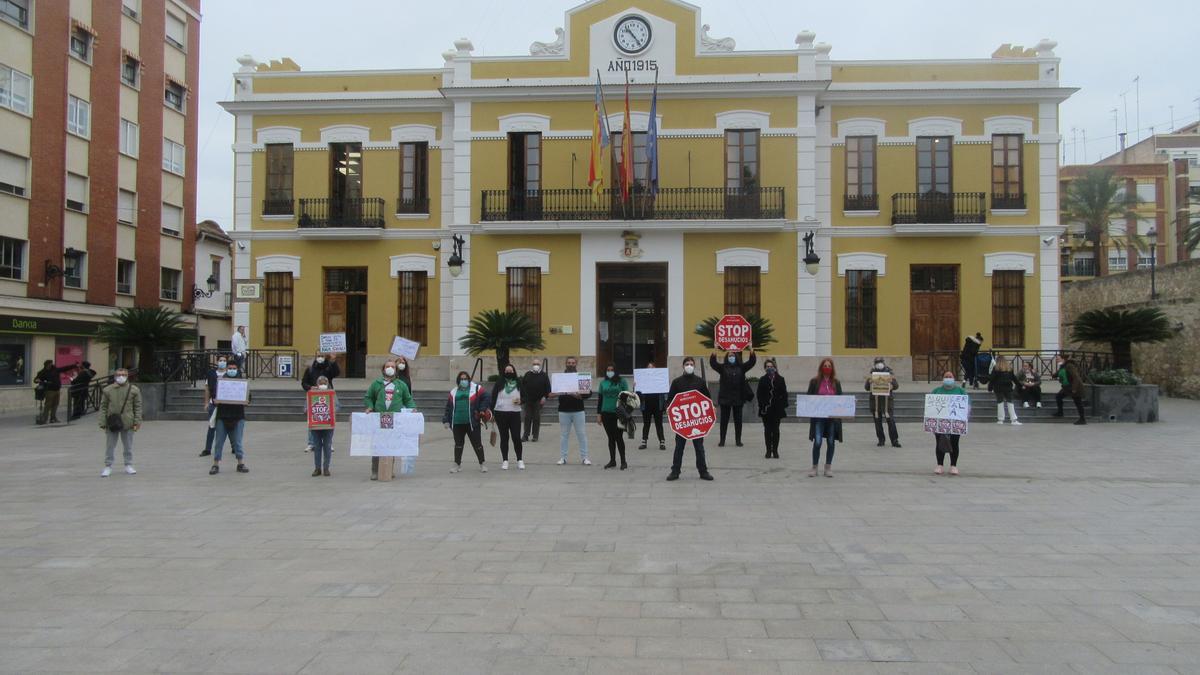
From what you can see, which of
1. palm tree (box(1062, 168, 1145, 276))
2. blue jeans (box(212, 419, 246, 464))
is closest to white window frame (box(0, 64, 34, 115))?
blue jeans (box(212, 419, 246, 464))

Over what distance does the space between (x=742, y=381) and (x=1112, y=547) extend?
7398 millimetres

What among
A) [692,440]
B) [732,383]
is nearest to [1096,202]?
[732,383]

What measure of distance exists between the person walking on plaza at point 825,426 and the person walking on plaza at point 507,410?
4.37m

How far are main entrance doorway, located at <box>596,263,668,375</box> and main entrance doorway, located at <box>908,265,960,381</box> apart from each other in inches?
300

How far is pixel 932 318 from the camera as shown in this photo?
23.7m

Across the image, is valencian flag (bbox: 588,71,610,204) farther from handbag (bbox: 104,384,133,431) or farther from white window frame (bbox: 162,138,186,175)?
white window frame (bbox: 162,138,186,175)

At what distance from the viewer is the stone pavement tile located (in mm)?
4719

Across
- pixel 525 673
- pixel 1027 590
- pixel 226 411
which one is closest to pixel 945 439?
pixel 1027 590

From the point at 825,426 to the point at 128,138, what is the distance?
97.6 feet

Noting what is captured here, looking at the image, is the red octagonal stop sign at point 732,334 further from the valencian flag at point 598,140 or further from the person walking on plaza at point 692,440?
the valencian flag at point 598,140

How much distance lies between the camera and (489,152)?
2383cm

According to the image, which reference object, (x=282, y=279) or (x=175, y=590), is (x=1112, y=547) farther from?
(x=282, y=279)

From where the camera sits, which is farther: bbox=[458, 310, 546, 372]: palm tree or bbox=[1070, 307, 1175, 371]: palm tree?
bbox=[458, 310, 546, 372]: palm tree

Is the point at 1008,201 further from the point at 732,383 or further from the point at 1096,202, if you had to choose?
the point at 1096,202
